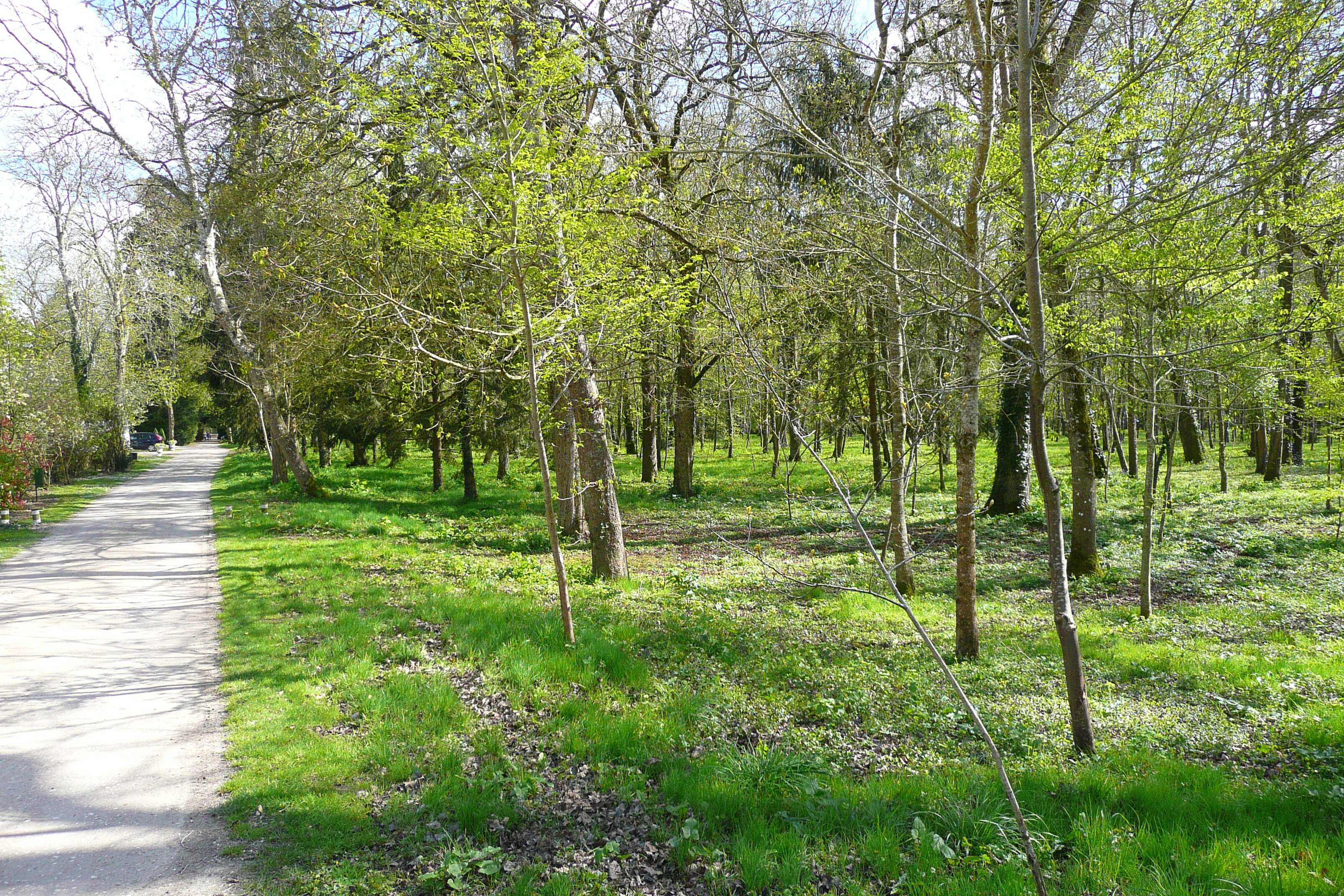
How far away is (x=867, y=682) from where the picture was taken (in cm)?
629

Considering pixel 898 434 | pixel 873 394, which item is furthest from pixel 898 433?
pixel 873 394

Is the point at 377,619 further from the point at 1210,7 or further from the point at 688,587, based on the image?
the point at 1210,7

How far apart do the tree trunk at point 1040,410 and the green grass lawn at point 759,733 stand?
0.46 m

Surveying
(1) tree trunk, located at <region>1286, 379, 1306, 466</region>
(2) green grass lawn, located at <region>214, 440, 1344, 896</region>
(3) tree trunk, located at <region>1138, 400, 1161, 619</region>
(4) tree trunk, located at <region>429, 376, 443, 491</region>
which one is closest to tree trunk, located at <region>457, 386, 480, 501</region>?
Answer: (4) tree trunk, located at <region>429, 376, 443, 491</region>

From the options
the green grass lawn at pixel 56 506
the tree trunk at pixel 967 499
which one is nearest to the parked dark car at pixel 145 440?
the green grass lawn at pixel 56 506

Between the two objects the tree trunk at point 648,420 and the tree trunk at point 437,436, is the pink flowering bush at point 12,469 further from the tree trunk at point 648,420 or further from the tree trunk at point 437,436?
the tree trunk at point 648,420

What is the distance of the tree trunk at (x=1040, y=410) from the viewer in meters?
3.91

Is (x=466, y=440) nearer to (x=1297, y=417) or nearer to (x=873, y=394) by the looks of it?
(x=873, y=394)

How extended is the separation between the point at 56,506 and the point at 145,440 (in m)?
36.4

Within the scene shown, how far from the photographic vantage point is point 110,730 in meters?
5.15

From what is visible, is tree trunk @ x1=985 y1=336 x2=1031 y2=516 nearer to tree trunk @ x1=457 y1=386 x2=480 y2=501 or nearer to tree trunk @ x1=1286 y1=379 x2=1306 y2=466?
tree trunk @ x1=1286 y1=379 x2=1306 y2=466

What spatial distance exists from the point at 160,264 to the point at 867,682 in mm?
45870

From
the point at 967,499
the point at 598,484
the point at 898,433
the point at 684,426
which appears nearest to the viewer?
the point at 967,499

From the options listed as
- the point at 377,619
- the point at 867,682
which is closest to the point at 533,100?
the point at 377,619
